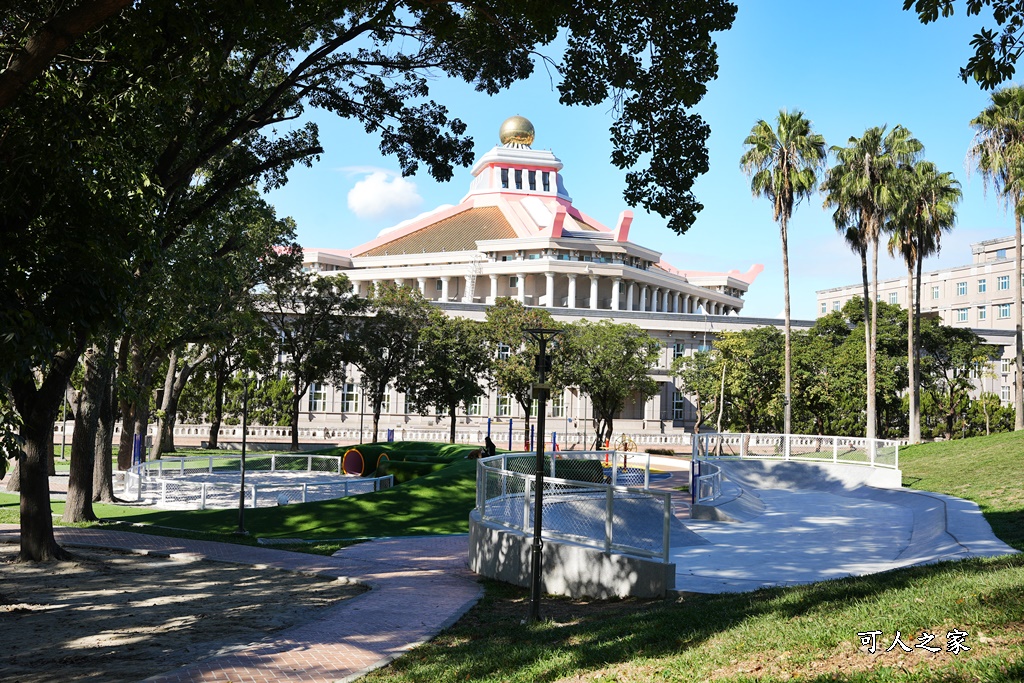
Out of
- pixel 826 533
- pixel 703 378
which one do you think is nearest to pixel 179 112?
pixel 826 533

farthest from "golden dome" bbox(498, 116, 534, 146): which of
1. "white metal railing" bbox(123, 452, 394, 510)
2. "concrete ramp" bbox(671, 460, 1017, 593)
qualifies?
"concrete ramp" bbox(671, 460, 1017, 593)

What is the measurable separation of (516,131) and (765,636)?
110 m

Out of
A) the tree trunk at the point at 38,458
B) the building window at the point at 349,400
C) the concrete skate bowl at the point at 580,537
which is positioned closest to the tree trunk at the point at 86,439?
the tree trunk at the point at 38,458

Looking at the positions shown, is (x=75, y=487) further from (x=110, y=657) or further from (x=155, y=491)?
(x=110, y=657)

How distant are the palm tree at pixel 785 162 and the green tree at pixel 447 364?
1739cm

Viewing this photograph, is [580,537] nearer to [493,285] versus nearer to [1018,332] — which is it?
[1018,332]

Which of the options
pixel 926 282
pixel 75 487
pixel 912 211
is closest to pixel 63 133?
pixel 75 487

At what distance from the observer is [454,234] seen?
100m

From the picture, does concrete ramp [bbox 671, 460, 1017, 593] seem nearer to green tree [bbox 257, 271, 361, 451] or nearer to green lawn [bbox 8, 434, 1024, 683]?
green lawn [bbox 8, 434, 1024, 683]

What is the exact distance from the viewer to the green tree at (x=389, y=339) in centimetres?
4819

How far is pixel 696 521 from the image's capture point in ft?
69.9

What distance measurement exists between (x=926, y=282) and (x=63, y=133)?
94.5 meters

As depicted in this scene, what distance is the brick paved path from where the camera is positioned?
31.5 ft

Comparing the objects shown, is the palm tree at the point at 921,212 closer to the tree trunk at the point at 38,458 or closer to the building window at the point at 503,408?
the building window at the point at 503,408
